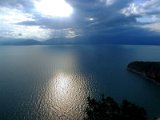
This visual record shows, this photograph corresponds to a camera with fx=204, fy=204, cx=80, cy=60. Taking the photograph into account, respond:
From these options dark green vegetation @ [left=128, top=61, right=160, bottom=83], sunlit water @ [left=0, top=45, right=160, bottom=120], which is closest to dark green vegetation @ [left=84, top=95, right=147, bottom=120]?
sunlit water @ [left=0, top=45, right=160, bottom=120]

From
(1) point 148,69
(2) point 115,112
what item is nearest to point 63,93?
(2) point 115,112

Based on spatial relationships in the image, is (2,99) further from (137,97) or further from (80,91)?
(137,97)

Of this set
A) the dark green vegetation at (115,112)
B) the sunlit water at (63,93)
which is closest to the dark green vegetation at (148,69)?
the sunlit water at (63,93)

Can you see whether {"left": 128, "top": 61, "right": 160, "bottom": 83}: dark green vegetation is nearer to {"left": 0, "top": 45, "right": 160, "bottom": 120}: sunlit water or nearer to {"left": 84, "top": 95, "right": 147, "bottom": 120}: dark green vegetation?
{"left": 0, "top": 45, "right": 160, "bottom": 120}: sunlit water

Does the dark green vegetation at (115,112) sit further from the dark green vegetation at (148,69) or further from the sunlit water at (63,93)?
the dark green vegetation at (148,69)

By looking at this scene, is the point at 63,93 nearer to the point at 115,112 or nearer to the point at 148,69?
the point at 115,112

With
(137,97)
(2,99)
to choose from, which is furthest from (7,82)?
(137,97)

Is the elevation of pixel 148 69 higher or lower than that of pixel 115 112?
lower

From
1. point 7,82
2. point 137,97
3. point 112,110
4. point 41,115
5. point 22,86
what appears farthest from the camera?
point 7,82
